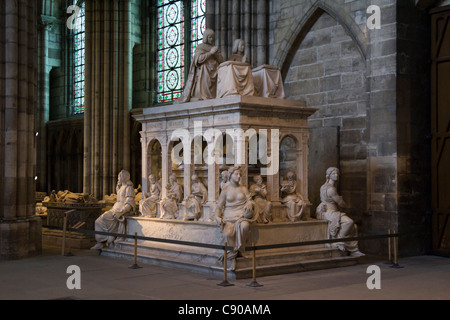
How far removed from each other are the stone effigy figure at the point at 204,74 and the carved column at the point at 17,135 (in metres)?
3.39

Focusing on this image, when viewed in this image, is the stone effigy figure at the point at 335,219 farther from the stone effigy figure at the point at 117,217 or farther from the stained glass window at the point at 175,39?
the stained glass window at the point at 175,39

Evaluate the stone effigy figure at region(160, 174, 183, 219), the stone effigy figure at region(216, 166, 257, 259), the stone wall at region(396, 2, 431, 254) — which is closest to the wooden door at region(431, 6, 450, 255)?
the stone wall at region(396, 2, 431, 254)

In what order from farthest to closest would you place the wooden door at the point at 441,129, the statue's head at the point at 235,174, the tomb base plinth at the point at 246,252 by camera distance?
the wooden door at the point at 441,129 < the statue's head at the point at 235,174 < the tomb base plinth at the point at 246,252

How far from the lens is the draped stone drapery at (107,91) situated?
24.0 metres

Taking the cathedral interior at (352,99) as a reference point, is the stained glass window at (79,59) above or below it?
above

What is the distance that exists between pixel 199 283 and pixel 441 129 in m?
7.20

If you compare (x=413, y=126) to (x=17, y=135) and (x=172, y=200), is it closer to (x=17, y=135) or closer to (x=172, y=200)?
(x=172, y=200)

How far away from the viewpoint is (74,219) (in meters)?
17.7

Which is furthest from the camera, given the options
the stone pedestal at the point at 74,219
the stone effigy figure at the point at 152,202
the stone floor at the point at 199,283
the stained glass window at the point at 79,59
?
the stained glass window at the point at 79,59

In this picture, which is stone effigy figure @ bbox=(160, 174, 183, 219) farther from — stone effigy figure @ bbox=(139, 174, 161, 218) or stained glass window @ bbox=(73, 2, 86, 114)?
stained glass window @ bbox=(73, 2, 86, 114)

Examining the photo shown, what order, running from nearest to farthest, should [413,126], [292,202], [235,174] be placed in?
[235,174]
[292,202]
[413,126]

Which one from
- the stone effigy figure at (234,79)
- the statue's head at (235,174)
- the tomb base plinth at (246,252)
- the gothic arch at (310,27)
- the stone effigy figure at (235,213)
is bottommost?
the tomb base plinth at (246,252)

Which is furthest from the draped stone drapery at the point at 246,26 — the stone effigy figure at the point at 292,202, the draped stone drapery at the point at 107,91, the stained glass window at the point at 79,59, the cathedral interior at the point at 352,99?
the stained glass window at the point at 79,59

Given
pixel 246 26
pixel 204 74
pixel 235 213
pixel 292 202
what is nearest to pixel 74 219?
pixel 204 74
